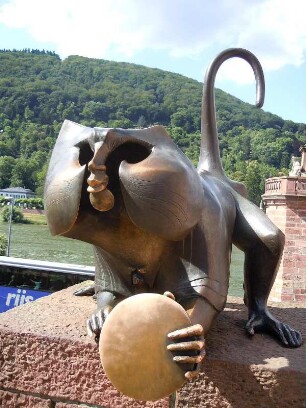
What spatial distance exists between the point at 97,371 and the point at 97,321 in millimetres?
187

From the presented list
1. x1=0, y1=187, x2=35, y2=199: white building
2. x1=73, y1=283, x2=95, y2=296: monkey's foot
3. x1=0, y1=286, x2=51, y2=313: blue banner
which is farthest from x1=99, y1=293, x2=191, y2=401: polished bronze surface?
x1=0, y1=187, x2=35, y2=199: white building

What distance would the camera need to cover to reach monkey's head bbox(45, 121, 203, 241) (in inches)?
45.0

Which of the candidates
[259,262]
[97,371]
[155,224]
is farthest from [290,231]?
[155,224]

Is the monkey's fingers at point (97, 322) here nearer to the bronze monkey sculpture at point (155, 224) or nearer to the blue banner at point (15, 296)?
the bronze monkey sculpture at point (155, 224)

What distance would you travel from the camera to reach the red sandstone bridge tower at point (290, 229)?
8.77m

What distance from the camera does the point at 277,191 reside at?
1007cm

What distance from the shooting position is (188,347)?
1.06m

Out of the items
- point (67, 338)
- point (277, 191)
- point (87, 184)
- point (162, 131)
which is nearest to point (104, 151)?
point (87, 184)

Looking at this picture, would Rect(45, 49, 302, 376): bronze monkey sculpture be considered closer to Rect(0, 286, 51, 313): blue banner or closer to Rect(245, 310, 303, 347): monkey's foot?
Rect(245, 310, 303, 347): monkey's foot

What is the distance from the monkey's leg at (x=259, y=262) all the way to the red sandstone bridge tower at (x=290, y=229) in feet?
23.6

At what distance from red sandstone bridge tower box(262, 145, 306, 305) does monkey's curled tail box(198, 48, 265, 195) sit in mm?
7053

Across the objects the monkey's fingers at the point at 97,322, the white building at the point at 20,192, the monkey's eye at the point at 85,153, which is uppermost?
the monkey's eye at the point at 85,153

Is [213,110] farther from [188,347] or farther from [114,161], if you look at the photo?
[188,347]

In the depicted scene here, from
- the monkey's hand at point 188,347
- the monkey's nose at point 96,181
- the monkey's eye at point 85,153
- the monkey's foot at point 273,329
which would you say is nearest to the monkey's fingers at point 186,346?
the monkey's hand at point 188,347
